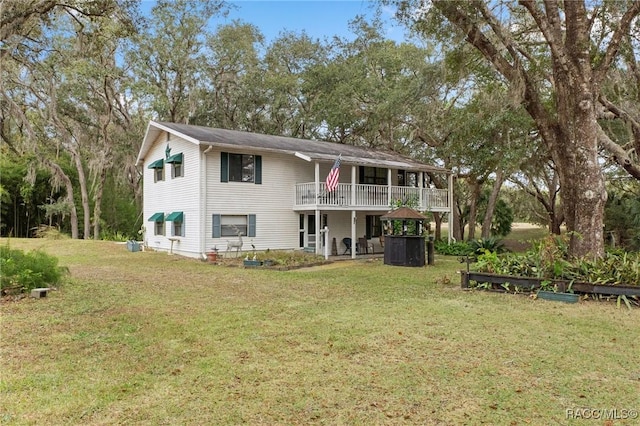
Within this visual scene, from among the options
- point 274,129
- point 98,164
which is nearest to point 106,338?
point 98,164

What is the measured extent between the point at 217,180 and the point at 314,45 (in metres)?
15.6

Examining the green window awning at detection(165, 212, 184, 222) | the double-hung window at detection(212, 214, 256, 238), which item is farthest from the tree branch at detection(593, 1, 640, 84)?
the green window awning at detection(165, 212, 184, 222)

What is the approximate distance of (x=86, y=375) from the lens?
14.0ft

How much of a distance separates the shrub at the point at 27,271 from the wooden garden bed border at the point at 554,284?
8528mm

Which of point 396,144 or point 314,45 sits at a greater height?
point 314,45

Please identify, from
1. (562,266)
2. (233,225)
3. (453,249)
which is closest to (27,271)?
(233,225)

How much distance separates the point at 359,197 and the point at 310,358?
13908 mm

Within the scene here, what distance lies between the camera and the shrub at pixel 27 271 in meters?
7.85

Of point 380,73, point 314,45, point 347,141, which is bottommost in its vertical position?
point 347,141

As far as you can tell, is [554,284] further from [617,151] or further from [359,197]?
[359,197]

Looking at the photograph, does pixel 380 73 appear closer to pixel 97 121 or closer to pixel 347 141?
pixel 347 141

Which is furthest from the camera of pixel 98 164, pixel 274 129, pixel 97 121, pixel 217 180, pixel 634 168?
pixel 274 129

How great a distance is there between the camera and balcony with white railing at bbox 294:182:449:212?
57.5 feet

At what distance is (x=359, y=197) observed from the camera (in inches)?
727
